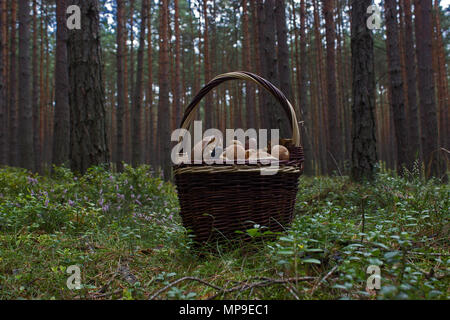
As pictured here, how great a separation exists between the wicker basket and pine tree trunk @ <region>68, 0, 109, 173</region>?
10.6 feet

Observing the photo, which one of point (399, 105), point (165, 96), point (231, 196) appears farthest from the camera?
point (165, 96)

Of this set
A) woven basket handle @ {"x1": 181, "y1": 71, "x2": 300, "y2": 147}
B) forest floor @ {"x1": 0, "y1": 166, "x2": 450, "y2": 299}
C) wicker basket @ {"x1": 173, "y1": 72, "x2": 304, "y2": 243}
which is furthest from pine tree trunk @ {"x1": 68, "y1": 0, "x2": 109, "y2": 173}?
wicker basket @ {"x1": 173, "y1": 72, "x2": 304, "y2": 243}

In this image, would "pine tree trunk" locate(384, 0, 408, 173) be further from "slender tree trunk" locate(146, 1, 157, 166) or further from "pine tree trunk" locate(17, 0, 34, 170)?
"pine tree trunk" locate(17, 0, 34, 170)

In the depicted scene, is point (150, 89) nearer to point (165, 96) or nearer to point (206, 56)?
point (206, 56)

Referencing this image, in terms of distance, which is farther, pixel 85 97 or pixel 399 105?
pixel 399 105

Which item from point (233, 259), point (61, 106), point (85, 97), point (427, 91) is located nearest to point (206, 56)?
point (61, 106)

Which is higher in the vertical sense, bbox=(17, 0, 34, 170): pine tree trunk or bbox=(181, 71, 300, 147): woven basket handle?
bbox=(17, 0, 34, 170): pine tree trunk

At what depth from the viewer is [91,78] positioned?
15.8ft

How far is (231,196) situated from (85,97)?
386 centimetres

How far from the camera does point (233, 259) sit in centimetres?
179

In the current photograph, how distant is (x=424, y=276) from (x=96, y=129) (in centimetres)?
463

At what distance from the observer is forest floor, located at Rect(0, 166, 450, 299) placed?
4.42 feet
